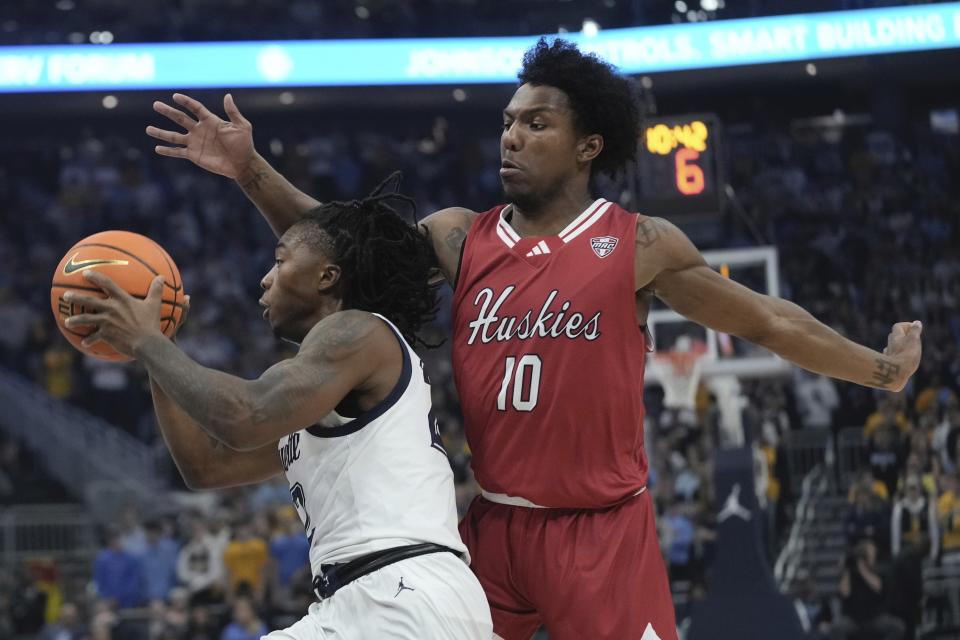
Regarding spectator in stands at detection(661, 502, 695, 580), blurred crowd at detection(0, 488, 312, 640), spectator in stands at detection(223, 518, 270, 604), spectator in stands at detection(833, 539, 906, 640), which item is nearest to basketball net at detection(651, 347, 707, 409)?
spectator in stands at detection(661, 502, 695, 580)

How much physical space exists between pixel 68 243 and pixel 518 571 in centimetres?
1704

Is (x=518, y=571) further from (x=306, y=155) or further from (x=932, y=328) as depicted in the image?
(x=306, y=155)

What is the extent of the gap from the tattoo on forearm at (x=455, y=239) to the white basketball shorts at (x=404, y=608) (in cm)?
115

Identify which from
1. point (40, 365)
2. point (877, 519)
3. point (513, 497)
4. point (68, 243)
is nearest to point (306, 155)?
point (68, 243)

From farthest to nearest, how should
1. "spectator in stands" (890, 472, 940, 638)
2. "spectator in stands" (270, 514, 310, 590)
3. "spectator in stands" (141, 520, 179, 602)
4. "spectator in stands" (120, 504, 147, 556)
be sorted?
"spectator in stands" (120, 504, 147, 556) < "spectator in stands" (141, 520, 179, 602) < "spectator in stands" (270, 514, 310, 590) < "spectator in stands" (890, 472, 940, 638)

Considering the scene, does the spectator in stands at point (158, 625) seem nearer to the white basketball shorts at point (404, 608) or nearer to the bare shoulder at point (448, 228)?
the bare shoulder at point (448, 228)

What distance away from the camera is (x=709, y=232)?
19.9 meters

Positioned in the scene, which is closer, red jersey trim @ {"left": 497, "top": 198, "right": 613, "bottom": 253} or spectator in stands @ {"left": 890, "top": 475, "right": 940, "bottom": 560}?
red jersey trim @ {"left": 497, "top": 198, "right": 613, "bottom": 253}

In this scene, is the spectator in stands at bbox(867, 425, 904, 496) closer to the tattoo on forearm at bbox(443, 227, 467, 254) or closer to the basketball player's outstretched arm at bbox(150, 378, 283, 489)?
the tattoo on forearm at bbox(443, 227, 467, 254)

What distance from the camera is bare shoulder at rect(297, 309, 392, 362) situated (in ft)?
11.5

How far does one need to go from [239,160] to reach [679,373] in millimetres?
7970

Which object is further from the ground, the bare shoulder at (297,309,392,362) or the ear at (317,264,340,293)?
the ear at (317,264,340,293)

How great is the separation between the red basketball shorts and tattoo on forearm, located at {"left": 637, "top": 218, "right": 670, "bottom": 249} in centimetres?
79

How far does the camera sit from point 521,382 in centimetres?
402
